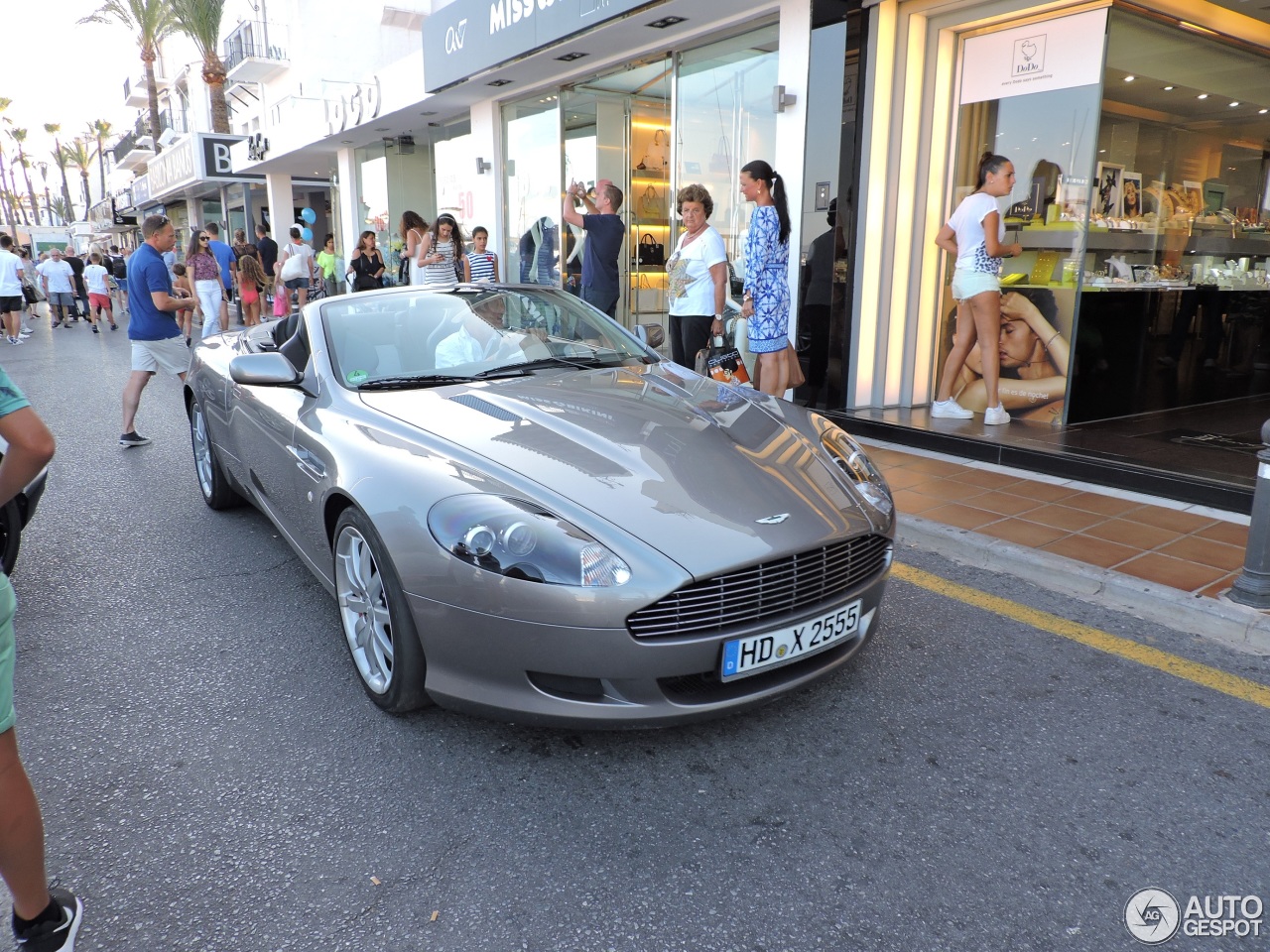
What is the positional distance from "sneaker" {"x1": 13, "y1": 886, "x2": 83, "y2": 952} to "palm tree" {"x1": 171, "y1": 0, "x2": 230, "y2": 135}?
109ft

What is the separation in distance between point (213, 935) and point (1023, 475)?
16.9ft

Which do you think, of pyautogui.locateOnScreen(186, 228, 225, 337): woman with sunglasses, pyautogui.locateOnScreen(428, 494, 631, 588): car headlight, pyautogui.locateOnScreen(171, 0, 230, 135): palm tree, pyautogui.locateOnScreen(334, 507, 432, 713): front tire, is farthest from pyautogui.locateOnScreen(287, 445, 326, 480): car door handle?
pyautogui.locateOnScreen(171, 0, 230, 135): palm tree

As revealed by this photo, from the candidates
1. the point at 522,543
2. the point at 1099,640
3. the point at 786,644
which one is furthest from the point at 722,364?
the point at 522,543

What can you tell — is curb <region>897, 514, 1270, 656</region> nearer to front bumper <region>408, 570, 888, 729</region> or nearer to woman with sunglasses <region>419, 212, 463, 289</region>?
A: front bumper <region>408, 570, 888, 729</region>

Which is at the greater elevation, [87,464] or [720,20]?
[720,20]

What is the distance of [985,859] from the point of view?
2.11m

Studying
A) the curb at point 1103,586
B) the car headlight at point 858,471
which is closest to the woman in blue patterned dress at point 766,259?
the curb at point 1103,586

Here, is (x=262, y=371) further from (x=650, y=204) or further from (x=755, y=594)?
(x=650, y=204)

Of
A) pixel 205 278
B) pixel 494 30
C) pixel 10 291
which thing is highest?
pixel 494 30

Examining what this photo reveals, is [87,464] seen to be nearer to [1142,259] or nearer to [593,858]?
[593,858]

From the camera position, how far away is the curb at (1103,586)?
338cm

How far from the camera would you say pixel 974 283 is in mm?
6762

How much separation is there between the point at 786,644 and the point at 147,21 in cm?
4781

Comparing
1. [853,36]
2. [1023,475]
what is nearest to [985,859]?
[1023,475]
